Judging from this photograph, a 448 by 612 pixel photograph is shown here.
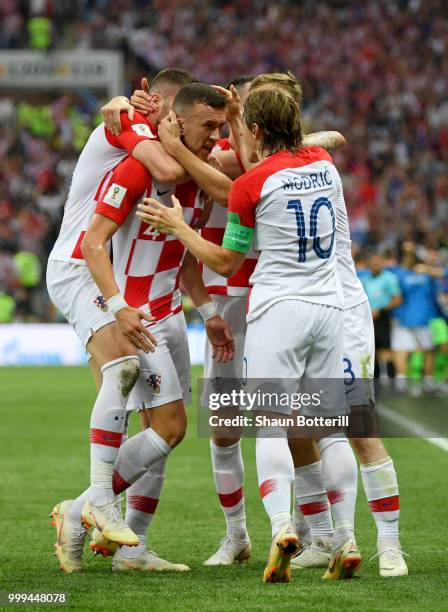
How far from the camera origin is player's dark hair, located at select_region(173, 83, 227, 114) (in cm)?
562

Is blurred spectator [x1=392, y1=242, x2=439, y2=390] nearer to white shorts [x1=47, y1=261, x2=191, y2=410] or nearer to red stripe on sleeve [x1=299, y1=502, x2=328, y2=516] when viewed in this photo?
red stripe on sleeve [x1=299, y1=502, x2=328, y2=516]

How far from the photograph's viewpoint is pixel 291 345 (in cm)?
505

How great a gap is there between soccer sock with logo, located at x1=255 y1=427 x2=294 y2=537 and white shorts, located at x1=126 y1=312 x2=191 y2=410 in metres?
0.73

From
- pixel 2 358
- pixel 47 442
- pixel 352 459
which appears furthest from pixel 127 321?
pixel 2 358

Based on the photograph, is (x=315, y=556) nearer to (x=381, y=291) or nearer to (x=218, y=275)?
(x=218, y=275)

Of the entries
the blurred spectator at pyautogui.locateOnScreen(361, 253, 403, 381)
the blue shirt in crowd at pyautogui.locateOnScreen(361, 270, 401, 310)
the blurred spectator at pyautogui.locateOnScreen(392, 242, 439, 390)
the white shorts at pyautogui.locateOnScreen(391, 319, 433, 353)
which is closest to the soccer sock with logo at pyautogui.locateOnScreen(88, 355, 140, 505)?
the blurred spectator at pyautogui.locateOnScreen(361, 253, 403, 381)

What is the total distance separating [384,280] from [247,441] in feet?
18.7

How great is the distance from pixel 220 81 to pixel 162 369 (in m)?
23.6

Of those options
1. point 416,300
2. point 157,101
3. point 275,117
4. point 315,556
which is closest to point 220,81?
point 416,300

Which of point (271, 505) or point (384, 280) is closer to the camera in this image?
point (271, 505)

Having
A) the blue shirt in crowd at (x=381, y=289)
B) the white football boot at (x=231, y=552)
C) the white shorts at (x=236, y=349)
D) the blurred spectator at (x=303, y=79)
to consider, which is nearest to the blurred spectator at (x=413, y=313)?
the blue shirt in crowd at (x=381, y=289)

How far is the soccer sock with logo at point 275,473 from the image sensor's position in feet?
16.3

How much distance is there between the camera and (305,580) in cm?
538

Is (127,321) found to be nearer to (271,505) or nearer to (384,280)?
(271,505)
